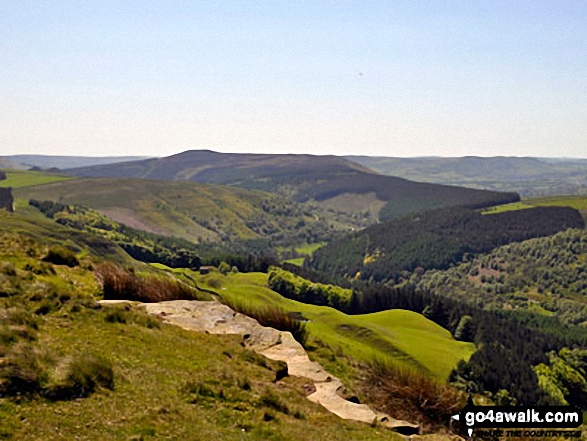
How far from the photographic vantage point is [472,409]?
21.9 metres

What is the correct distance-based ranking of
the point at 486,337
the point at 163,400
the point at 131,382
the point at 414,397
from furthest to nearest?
the point at 486,337
the point at 414,397
the point at 131,382
the point at 163,400

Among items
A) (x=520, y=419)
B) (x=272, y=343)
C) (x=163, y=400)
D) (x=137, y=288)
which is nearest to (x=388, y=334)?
(x=137, y=288)

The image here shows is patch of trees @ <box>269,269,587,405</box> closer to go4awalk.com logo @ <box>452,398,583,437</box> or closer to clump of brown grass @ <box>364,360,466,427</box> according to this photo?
go4awalk.com logo @ <box>452,398,583,437</box>

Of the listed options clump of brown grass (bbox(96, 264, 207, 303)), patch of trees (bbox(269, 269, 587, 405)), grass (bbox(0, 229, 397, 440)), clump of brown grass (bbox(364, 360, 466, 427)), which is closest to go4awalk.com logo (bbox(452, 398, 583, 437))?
clump of brown grass (bbox(364, 360, 466, 427))

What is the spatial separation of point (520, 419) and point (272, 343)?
1206cm

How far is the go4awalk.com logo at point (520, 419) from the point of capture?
2127cm

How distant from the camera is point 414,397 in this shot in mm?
22484

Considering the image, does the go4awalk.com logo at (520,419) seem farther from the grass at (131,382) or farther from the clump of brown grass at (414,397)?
the grass at (131,382)

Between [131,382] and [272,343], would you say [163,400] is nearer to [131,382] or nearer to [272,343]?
[131,382]

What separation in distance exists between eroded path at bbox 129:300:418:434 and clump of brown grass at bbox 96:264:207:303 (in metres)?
1.91

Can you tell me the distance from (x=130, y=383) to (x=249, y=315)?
1348 centimetres

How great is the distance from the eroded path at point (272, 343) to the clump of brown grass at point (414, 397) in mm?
2204

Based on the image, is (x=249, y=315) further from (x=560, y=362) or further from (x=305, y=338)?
(x=560, y=362)

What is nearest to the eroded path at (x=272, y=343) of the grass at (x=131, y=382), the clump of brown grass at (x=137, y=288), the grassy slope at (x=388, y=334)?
the grass at (x=131, y=382)
